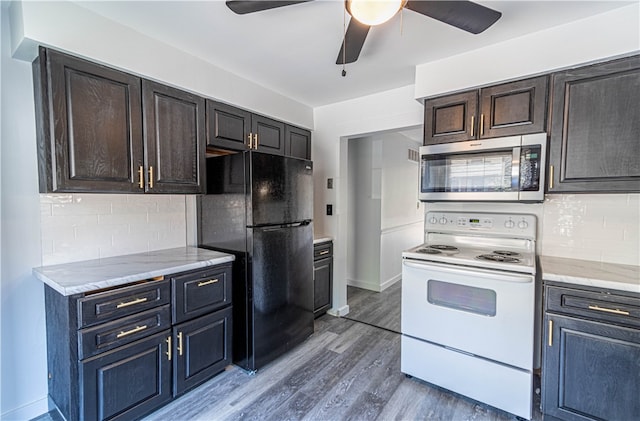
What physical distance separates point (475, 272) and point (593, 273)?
59 cm

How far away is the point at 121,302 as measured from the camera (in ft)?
5.22

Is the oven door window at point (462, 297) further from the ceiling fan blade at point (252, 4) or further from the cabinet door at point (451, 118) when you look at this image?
the ceiling fan blade at point (252, 4)

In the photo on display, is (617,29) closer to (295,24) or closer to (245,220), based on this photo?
(295,24)

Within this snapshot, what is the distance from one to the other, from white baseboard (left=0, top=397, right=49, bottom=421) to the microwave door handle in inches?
129

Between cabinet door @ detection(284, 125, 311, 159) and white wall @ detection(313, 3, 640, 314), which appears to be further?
cabinet door @ detection(284, 125, 311, 159)

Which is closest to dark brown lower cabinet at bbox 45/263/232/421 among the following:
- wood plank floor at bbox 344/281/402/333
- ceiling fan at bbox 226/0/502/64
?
ceiling fan at bbox 226/0/502/64

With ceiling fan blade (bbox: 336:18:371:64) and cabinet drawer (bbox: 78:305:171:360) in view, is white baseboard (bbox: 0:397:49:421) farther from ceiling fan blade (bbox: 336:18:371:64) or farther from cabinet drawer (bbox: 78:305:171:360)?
ceiling fan blade (bbox: 336:18:371:64)

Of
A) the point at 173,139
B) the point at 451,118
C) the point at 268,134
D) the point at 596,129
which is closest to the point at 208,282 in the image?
the point at 173,139

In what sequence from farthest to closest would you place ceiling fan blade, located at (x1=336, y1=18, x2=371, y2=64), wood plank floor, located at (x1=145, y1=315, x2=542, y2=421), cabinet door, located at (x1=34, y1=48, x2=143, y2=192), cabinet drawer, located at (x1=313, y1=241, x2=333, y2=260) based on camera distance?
1. cabinet drawer, located at (x1=313, y1=241, x2=333, y2=260)
2. wood plank floor, located at (x1=145, y1=315, x2=542, y2=421)
3. cabinet door, located at (x1=34, y1=48, x2=143, y2=192)
4. ceiling fan blade, located at (x1=336, y1=18, x2=371, y2=64)

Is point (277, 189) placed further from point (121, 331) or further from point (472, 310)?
point (472, 310)

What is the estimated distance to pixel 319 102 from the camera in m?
3.18

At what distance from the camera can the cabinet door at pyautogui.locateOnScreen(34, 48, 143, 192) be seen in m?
1.54

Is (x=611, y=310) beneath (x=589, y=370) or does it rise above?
above

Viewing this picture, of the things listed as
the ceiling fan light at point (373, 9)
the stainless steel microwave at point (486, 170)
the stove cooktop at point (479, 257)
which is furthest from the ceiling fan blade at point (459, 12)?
the stove cooktop at point (479, 257)
